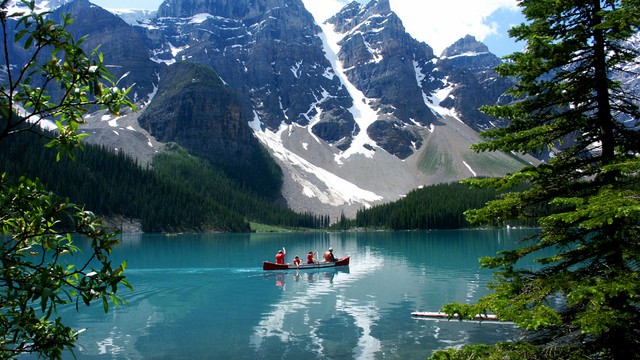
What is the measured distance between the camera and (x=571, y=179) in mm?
10516

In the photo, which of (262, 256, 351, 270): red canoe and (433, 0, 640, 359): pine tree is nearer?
(433, 0, 640, 359): pine tree

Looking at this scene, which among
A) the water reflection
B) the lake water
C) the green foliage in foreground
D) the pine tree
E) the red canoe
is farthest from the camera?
the red canoe

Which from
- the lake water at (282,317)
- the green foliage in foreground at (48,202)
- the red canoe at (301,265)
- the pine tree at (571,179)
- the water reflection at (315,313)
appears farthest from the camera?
the red canoe at (301,265)

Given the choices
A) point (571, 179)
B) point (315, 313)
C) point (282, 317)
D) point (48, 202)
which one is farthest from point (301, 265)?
point (48, 202)

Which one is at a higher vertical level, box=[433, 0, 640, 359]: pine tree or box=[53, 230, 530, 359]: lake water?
box=[433, 0, 640, 359]: pine tree

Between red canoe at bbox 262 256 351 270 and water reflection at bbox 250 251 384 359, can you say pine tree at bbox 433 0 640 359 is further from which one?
red canoe at bbox 262 256 351 270

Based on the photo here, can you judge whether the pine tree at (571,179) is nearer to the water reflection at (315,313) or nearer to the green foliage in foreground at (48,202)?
the green foliage in foreground at (48,202)

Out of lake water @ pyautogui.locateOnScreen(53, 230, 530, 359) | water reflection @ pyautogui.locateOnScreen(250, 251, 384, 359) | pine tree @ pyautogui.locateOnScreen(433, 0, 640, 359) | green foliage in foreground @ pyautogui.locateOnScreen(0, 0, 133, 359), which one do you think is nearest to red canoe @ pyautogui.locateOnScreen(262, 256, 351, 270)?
lake water @ pyautogui.locateOnScreen(53, 230, 530, 359)

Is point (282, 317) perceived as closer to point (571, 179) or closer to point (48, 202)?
point (571, 179)

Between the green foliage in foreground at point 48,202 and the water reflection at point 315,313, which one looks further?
the water reflection at point 315,313

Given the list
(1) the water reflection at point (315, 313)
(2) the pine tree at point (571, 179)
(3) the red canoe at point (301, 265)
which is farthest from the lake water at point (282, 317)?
(2) the pine tree at point (571, 179)

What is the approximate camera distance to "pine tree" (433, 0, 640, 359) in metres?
8.49

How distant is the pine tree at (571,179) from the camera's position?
27.9 feet

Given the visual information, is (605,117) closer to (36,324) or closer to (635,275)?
(635,275)
